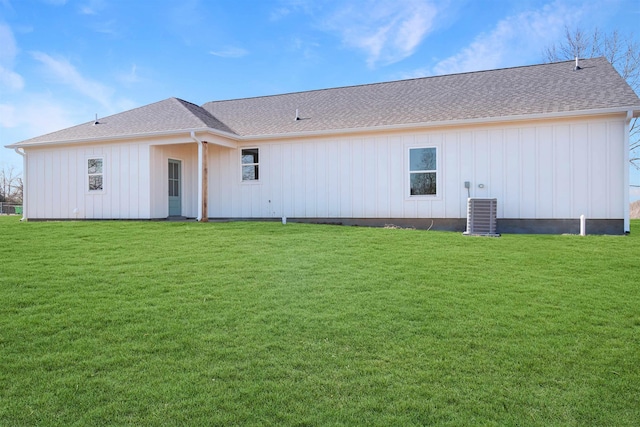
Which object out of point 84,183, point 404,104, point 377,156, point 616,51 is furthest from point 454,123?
point 616,51

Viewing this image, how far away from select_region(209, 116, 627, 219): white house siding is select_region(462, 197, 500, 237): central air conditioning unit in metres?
0.99

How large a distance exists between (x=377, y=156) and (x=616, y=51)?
1776 cm

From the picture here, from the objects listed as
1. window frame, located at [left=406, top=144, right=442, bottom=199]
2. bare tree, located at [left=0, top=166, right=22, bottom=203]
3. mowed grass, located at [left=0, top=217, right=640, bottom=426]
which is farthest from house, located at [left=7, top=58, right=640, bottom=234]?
bare tree, located at [left=0, top=166, right=22, bottom=203]

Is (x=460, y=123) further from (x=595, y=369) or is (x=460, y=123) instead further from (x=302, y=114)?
(x=595, y=369)

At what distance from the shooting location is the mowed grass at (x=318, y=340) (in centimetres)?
289

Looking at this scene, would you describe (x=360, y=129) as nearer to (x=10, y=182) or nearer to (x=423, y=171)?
(x=423, y=171)

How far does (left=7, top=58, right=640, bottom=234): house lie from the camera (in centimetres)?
1079

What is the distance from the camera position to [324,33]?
15625 millimetres

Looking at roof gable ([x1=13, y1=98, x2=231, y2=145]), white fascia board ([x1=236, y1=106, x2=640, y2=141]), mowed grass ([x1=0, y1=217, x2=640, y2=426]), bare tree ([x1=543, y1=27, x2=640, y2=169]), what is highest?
bare tree ([x1=543, y1=27, x2=640, y2=169])

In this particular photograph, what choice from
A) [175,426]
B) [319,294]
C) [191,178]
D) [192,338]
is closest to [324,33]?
[191,178]

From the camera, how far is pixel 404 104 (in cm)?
1370

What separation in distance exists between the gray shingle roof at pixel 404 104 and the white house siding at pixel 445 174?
51 centimetres

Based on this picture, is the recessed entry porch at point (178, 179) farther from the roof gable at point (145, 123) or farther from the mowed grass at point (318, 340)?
the mowed grass at point (318, 340)

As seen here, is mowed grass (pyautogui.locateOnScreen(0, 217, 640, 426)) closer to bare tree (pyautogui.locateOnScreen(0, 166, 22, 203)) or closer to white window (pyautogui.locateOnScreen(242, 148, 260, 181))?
white window (pyautogui.locateOnScreen(242, 148, 260, 181))
